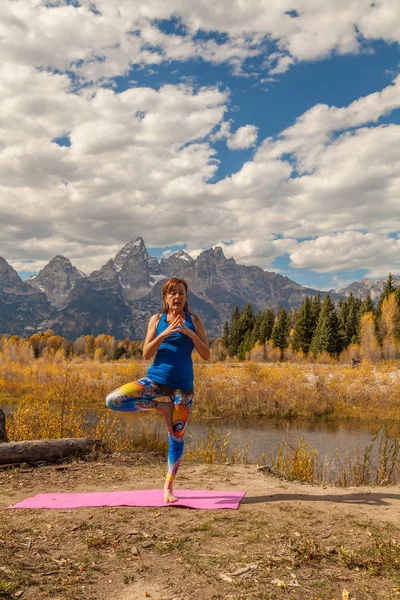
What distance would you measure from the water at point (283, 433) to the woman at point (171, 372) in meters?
10.3

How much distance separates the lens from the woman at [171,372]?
5.36 m

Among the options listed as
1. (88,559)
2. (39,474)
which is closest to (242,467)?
(39,474)

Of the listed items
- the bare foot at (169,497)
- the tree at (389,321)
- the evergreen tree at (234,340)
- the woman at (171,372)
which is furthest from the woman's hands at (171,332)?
the evergreen tree at (234,340)

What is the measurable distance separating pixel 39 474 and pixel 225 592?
5118 millimetres

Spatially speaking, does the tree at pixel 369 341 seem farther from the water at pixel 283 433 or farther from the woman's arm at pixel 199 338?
the woman's arm at pixel 199 338

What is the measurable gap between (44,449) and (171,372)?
13.4 feet

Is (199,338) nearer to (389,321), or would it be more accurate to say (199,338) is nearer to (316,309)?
(389,321)

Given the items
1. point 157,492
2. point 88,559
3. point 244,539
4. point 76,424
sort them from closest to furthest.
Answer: point 88,559
point 244,539
point 157,492
point 76,424

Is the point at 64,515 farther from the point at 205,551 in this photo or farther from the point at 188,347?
the point at 188,347

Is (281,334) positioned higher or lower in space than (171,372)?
higher

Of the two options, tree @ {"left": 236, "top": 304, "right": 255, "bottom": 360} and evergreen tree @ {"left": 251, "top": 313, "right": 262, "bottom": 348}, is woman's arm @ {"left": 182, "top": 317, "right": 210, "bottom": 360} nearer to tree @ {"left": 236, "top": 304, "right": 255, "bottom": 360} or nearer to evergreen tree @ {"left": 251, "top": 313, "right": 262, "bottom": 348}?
evergreen tree @ {"left": 251, "top": 313, "right": 262, "bottom": 348}

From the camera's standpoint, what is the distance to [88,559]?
3785 mm

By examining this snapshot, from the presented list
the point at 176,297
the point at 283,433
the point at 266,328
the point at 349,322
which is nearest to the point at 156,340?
the point at 176,297

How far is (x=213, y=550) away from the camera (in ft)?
13.1
